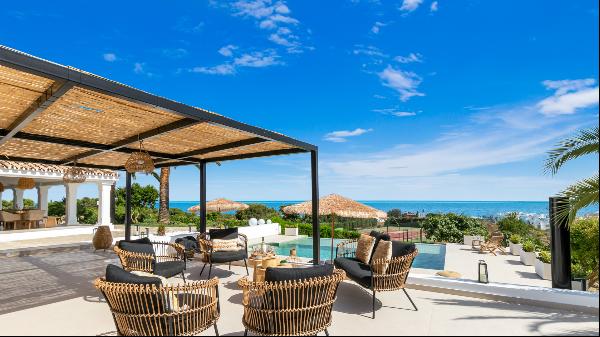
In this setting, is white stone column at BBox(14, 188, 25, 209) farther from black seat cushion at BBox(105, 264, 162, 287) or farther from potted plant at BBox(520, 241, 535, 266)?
potted plant at BBox(520, 241, 535, 266)

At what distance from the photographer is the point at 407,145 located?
55.3m

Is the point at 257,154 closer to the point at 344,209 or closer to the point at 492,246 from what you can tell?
the point at 344,209

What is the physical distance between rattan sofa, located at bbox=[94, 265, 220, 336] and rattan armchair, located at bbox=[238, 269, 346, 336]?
0.57 m

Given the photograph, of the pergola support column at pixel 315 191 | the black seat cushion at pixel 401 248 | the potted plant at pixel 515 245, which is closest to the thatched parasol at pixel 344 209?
the pergola support column at pixel 315 191

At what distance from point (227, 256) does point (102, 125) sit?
133 inches

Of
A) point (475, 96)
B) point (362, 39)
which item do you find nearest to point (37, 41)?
point (362, 39)

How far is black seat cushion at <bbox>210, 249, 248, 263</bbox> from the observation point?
707 cm

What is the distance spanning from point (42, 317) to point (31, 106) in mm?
2822

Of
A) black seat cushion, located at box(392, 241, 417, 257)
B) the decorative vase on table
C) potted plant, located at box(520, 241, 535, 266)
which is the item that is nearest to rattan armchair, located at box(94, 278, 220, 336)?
black seat cushion, located at box(392, 241, 417, 257)

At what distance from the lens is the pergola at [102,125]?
3671 mm

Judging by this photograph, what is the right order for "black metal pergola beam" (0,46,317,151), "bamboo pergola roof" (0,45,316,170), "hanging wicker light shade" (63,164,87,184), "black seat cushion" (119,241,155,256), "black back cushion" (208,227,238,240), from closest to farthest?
"black metal pergola beam" (0,46,317,151)
"bamboo pergola roof" (0,45,316,170)
"black seat cushion" (119,241,155,256)
"black back cushion" (208,227,238,240)
"hanging wicker light shade" (63,164,87,184)

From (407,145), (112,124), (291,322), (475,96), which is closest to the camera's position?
(291,322)

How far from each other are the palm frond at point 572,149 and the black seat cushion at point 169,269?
6196mm

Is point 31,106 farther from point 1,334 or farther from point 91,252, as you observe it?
point 91,252
